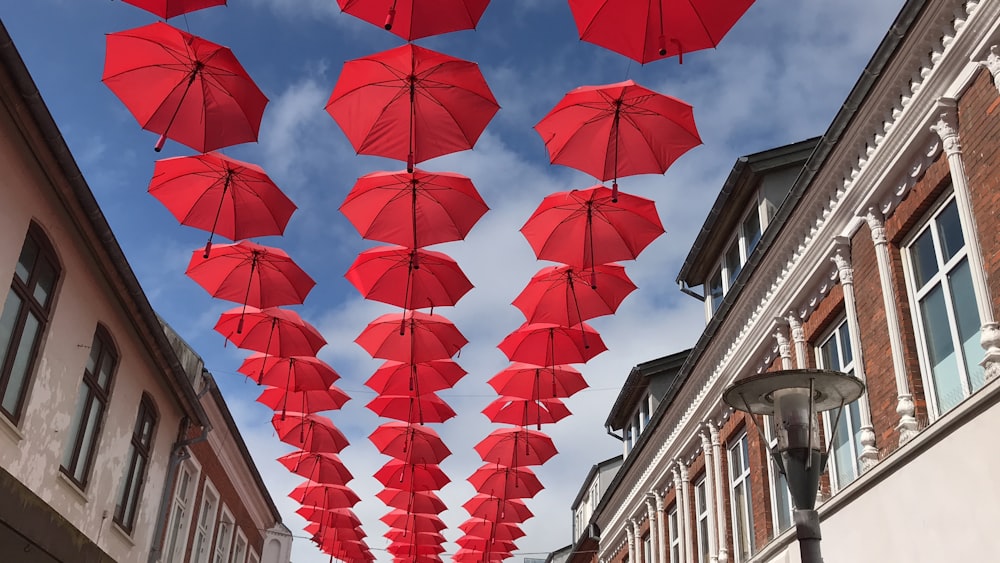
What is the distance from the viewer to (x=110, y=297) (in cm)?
1401

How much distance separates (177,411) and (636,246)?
10140mm

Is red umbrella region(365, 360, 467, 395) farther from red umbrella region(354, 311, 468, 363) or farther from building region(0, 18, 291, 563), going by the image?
building region(0, 18, 291, 563)

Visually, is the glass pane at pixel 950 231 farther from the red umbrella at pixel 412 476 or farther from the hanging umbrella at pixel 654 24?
the red umbrella at pixel 412 476

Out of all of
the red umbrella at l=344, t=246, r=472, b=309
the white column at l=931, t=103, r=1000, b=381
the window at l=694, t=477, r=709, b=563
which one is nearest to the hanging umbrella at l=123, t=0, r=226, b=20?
the red umbrella at l=344, t=246, r=472, b=309

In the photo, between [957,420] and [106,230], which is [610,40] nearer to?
[957,420]

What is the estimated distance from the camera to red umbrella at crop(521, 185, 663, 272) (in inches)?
542

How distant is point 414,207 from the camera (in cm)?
1388

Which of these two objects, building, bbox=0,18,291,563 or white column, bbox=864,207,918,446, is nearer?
white column, bbox=864,207,918,446

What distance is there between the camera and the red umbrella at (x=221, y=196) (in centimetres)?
1337

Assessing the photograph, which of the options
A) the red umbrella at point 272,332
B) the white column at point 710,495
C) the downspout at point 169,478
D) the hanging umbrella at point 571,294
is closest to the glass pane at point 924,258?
the hanging umbrella at point 571,294

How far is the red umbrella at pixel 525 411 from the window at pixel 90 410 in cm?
861

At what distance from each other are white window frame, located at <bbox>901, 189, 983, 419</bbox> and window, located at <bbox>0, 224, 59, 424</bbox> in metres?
10.2

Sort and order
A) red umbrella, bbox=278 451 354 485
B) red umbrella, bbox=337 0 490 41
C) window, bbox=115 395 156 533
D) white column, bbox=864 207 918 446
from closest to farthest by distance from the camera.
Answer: white column, bbox=864 207 918 446 → red umbrella, bbox=337 0 490 41 → window, bbox=115 395 156 533 → red umbrella, bbox=278 451 354 485

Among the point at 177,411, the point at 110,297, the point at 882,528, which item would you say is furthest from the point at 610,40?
the point at 177,411
